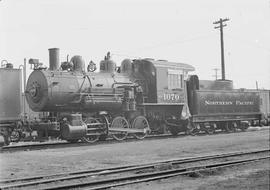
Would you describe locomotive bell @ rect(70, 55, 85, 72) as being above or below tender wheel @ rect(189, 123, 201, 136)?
above

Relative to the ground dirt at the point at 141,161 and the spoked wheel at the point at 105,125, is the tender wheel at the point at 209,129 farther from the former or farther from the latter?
the spoked wheel at the point at 105,125

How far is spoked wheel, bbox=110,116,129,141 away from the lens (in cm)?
1858

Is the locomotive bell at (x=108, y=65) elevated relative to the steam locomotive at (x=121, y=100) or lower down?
elevated

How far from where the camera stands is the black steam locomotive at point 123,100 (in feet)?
56.6

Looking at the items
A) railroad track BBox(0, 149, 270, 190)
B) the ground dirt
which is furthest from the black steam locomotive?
railroad track BBox(0, 149, 270, 190)

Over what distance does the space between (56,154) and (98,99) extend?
515cm

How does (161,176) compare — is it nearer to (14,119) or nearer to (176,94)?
(14,119)

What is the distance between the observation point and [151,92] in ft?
66.9

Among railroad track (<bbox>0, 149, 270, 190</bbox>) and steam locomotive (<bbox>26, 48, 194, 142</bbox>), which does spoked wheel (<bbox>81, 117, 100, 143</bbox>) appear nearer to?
steam locomotive (<bbox>26, 48, 194, 142</bbox>)

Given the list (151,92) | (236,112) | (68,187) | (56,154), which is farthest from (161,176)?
(236,112)

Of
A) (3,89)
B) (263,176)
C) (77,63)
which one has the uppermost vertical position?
(77,63)

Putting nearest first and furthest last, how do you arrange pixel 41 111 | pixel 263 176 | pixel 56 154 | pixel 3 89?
pixel 263 176
pixel 56 154
pixel 3 89
pixel 41 111

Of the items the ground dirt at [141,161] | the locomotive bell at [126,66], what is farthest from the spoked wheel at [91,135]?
the locomotive bell at [126,66]

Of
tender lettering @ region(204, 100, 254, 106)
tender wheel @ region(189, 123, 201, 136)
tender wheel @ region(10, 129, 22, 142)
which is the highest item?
tender lettering @ region(204, 100, 254, 106)
